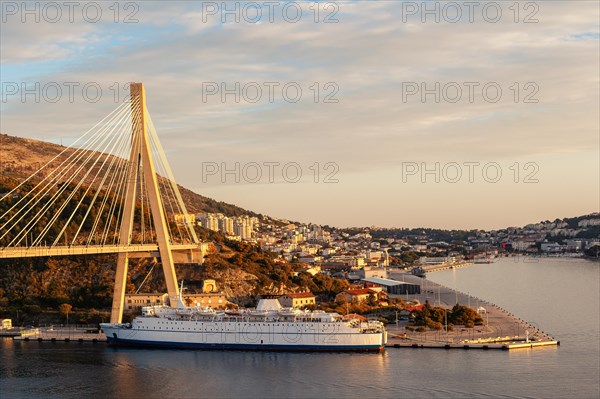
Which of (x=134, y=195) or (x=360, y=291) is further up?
(x=134, y=195)

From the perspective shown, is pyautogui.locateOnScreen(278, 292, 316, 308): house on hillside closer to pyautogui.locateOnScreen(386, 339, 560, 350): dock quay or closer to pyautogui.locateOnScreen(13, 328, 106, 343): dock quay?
pyautogui.locateOnScreen(13, 328, 106, 343): dock quay

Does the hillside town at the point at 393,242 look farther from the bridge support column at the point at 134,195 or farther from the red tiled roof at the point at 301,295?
the bridge support column at the point at 134,195

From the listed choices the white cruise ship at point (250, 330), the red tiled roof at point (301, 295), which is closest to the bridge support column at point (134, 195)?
the white cruise ship at point (250, 330)

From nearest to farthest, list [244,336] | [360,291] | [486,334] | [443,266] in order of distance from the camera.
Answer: [244,336], [486,334], [360,291], [443,266]

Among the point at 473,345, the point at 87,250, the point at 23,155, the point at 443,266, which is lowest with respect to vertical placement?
the point at 473,345

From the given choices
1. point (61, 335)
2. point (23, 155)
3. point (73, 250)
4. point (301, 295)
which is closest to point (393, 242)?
point (23, 155)

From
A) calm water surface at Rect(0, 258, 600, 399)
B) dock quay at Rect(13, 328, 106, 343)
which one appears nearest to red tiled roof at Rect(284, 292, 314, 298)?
dock quay at Rect(13, 328, 106, 343)

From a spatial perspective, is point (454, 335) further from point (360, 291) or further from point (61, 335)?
point (61, 335)
